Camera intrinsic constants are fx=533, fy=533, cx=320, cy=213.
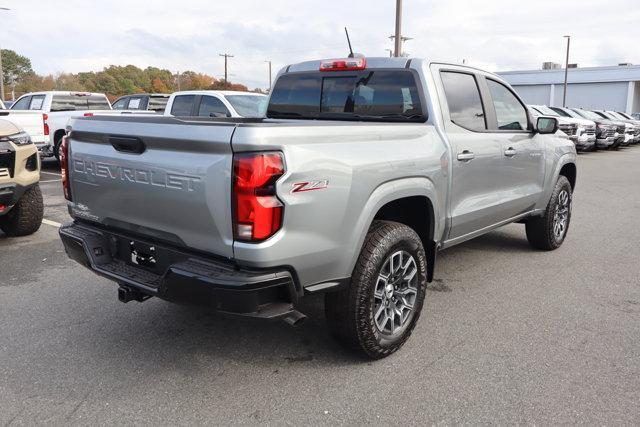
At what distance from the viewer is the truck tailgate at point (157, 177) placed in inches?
101

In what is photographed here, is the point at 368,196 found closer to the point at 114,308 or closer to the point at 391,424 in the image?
the point at 391,424

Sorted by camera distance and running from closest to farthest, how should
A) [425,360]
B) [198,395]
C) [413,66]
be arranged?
[198,395], [425,360], [413,66]

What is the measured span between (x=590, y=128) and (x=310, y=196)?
19943 mm

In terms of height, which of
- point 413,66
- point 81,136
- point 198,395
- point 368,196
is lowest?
point 198,395

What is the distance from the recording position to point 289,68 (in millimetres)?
4723

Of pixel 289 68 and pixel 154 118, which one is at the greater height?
pixel 289 68

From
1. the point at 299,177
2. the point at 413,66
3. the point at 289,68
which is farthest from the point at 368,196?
the point at 289,68

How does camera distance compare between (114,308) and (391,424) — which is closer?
(391,424)

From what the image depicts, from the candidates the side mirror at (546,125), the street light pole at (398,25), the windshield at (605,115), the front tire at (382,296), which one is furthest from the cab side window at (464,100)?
the windshield at (605,115)

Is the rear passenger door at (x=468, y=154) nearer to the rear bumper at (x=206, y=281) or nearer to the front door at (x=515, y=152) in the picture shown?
the front door at (x=515, y=152)

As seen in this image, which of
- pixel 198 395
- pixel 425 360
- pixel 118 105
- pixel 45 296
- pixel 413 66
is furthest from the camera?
pixel 118 105

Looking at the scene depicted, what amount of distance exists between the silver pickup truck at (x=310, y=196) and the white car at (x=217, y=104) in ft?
21.1

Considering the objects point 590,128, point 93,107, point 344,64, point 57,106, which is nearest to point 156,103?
point 93,107

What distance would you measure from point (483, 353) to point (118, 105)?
16.4m
